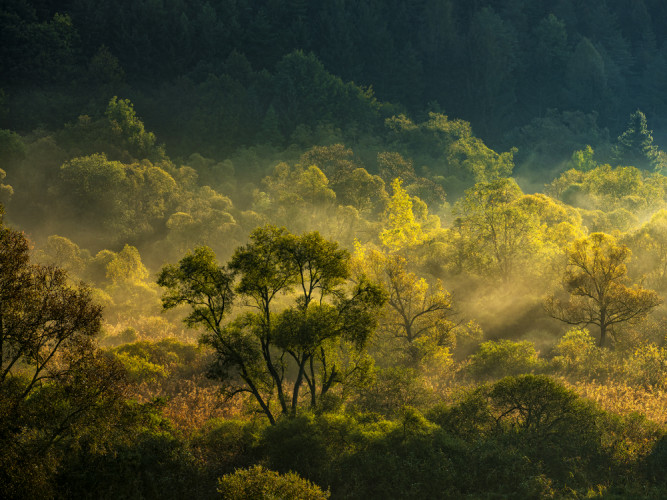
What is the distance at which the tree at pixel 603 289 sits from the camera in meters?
43.8

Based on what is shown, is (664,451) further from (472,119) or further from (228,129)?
(472,119)

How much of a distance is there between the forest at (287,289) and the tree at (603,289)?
23cm

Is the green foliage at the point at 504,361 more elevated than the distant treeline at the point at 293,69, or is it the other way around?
the distant treeline at the point at 293,69

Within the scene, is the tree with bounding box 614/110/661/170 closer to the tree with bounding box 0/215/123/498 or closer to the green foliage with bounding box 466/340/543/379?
the green foliage with bounding box 466/340/543/379

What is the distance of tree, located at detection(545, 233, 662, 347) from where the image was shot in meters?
43.8

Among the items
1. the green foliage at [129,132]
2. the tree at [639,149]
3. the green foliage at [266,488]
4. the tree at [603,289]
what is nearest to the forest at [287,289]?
the green foliage at [266,488]

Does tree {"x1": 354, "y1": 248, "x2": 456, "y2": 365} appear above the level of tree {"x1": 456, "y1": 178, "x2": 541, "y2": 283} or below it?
below

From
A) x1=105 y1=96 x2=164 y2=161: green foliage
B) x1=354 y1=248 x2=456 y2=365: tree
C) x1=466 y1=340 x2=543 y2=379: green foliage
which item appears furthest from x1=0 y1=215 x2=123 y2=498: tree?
x1=105 y1=96 x2=164 y2=161: green foliage

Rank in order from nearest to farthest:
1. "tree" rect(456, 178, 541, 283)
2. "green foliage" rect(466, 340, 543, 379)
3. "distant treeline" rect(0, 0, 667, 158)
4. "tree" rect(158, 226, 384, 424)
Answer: "tree" rect(158, 226, 384, 424) < "green foliage" rect(466, 340, 543, 379) < "tree" rect(456, 178, 541, 283) < "distant treeline" rect(0, 0, 667, 158)

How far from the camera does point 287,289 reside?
30469 millimetres

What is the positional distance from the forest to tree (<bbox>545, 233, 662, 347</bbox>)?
234 mm

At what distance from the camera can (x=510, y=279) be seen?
191 ft

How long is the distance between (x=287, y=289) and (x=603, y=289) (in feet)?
94.1

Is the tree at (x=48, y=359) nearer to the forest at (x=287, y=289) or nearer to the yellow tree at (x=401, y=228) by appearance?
the forest at (x=287, y=289)
